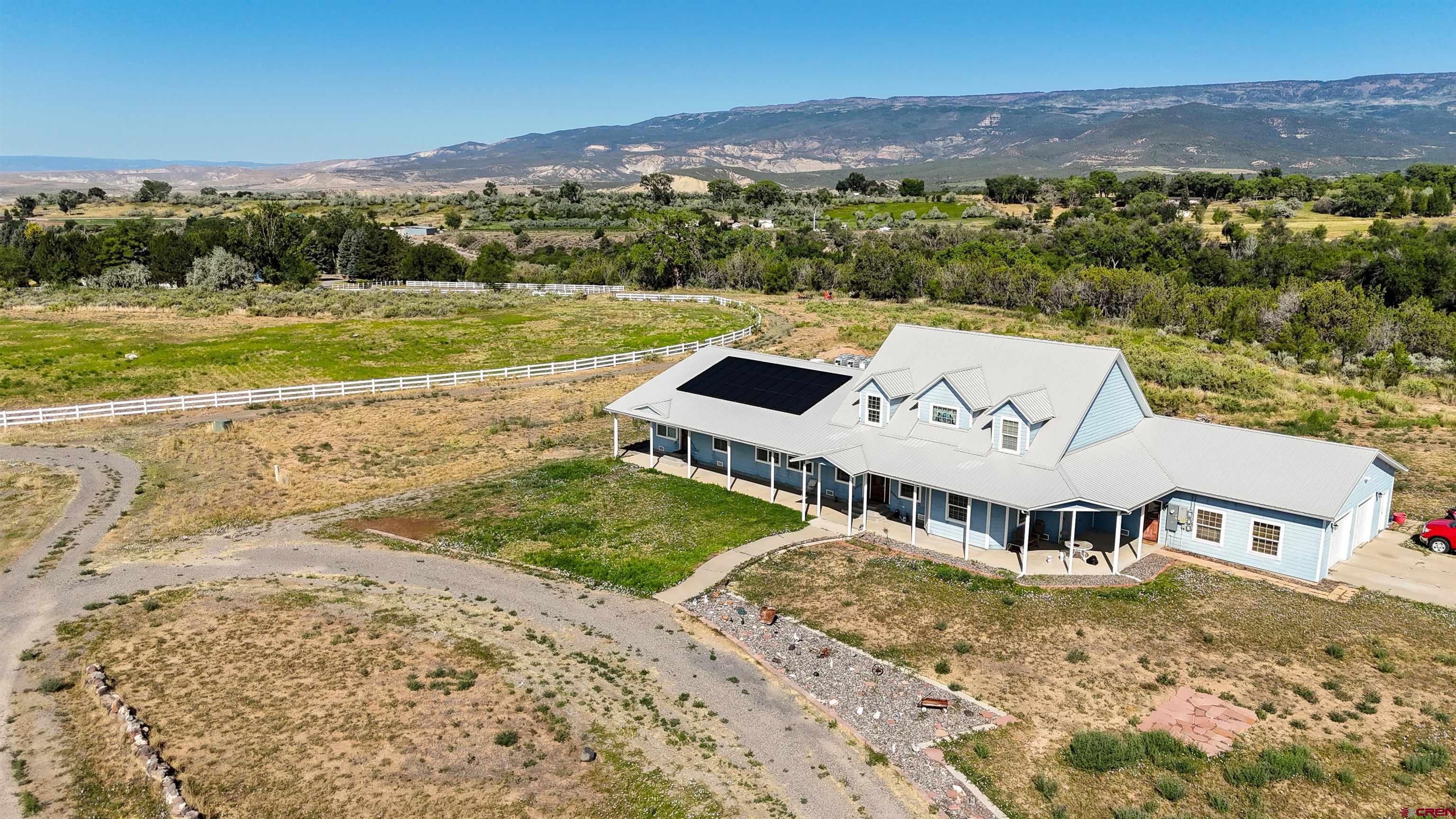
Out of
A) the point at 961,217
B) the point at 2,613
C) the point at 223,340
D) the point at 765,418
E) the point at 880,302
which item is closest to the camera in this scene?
the point at 2,613

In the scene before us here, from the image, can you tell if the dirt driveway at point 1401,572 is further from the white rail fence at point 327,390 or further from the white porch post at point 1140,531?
the white rail fence at point 327,390

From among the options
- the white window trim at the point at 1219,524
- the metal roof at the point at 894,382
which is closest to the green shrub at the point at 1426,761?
the white window trim at the point at 1219,524

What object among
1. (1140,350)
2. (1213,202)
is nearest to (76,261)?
(1140,350)

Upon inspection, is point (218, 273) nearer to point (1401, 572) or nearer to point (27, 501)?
point (27, 501)

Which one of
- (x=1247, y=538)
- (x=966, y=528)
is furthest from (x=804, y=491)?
(x=1247, y=538)

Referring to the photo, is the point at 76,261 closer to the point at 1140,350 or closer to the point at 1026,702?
the point at 1140,350

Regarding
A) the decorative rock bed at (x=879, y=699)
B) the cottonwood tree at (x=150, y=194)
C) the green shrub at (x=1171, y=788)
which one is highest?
the cottonwood tree at (x=150, y=194)

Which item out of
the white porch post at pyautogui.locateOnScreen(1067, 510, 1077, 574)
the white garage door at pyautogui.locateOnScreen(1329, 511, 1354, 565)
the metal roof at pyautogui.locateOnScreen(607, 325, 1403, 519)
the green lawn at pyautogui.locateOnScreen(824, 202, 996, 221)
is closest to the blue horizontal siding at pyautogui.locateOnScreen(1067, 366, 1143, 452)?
the metal roof at pyautogui.locateOnScreen(607, 325, 1403, 519)
